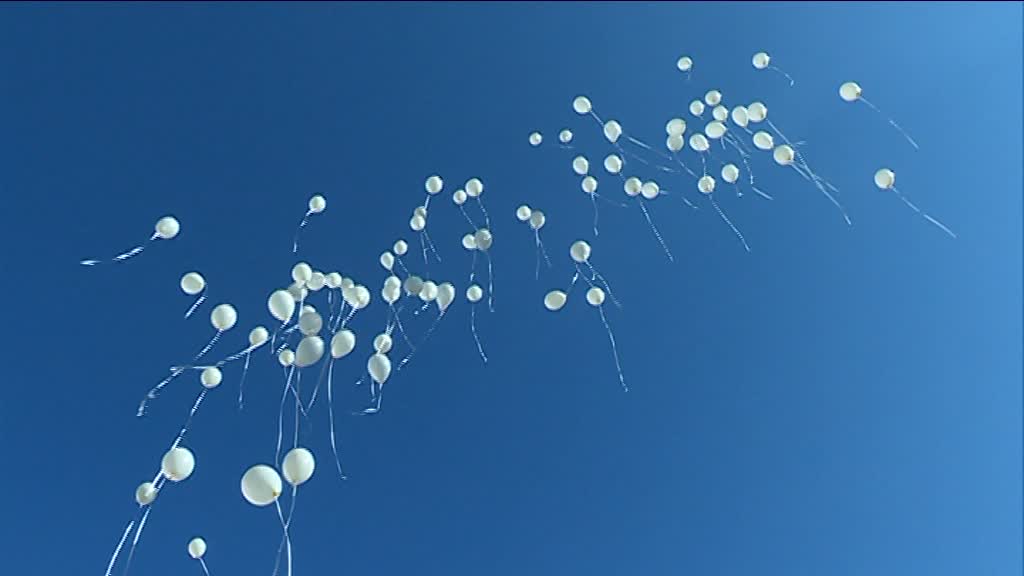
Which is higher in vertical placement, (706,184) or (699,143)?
(699,143)

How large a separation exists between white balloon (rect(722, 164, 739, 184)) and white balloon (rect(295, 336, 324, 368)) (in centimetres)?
143

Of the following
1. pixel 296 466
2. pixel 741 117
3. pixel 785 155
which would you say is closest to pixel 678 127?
pixel 741 117

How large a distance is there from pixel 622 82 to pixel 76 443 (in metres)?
2.76

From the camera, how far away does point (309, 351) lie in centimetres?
210

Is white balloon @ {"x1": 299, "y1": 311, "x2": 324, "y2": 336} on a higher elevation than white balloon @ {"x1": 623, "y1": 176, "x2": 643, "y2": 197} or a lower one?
lower

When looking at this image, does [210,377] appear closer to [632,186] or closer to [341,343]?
[341,343]

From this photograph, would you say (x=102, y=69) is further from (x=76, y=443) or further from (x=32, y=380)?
(x=76, y=443)

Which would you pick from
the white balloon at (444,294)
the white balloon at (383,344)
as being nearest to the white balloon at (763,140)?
the white balloon at (444,294)

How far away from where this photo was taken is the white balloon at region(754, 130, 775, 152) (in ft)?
8.87

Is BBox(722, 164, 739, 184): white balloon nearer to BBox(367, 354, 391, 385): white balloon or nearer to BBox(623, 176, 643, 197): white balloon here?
BBox(623, 176, 643, 197): white balloon

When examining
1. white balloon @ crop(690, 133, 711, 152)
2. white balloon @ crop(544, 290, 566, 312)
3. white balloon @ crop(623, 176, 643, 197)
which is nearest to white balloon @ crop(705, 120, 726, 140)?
white balloon @ crop(690, 133, 711, 152)

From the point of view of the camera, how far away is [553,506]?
365 centimetres

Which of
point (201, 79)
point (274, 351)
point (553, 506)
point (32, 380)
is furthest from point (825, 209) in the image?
point (32, 380)

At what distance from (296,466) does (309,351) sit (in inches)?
13.2
